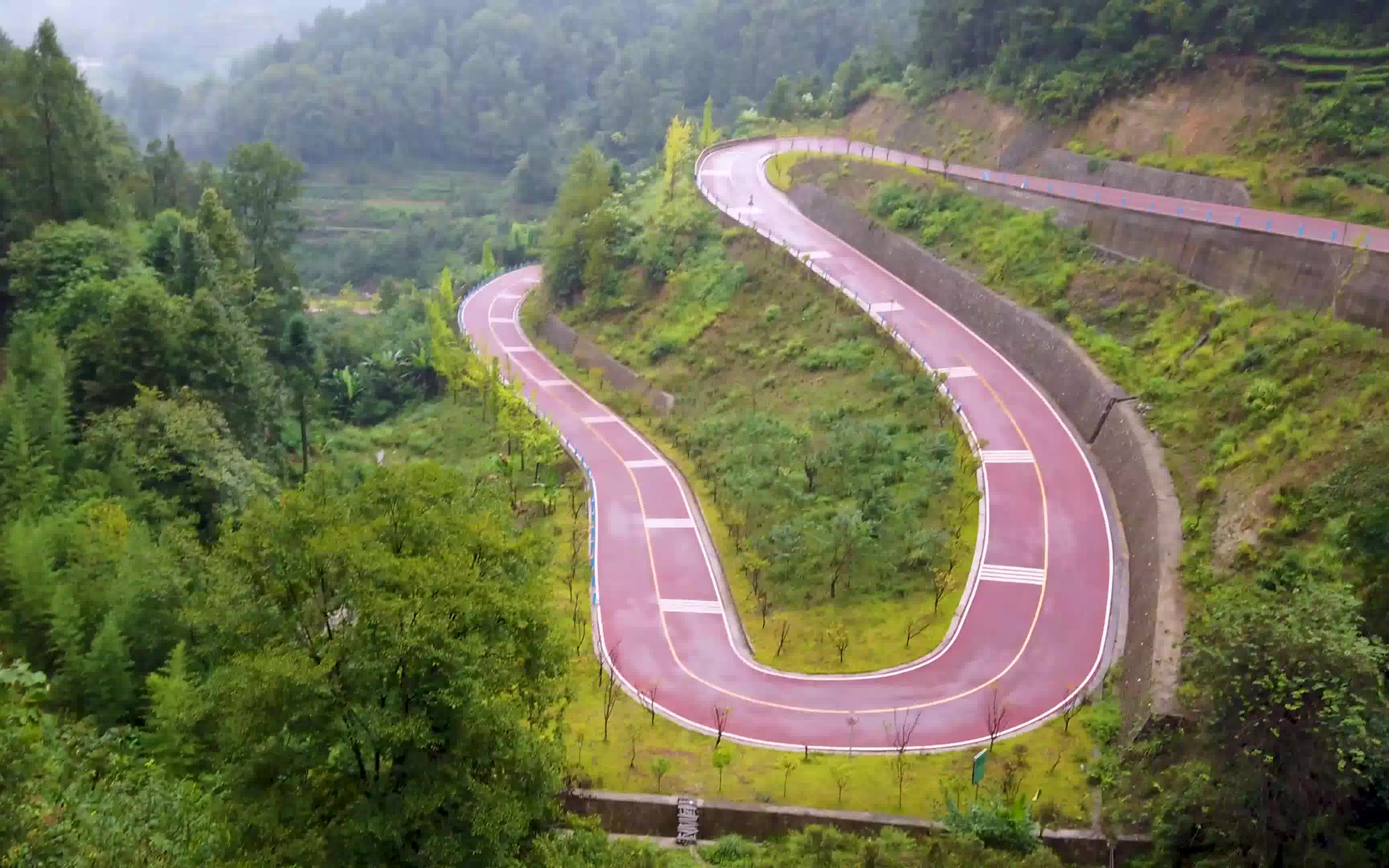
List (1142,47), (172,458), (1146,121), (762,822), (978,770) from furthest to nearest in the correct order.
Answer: (1142,47)
(1146,121)
(172,458)
(978,770)
(762,822)

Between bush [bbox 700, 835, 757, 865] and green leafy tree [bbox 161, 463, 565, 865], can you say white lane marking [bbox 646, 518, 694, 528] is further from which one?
green leafy tree [bbox 161, 463, 565, 865]

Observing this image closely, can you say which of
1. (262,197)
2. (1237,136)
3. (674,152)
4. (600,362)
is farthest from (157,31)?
(1237,136)

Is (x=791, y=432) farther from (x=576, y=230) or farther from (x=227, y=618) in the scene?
(x=576, y=230)

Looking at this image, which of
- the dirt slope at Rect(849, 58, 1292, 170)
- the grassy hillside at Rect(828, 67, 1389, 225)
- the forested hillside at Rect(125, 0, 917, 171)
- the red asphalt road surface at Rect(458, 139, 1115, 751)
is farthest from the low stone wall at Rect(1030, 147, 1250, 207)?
the forested hillside at Rect(125, 0, 917, 171)

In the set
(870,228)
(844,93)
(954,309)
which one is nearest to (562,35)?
(844,93)

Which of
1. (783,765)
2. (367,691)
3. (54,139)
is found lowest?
(783,765)
